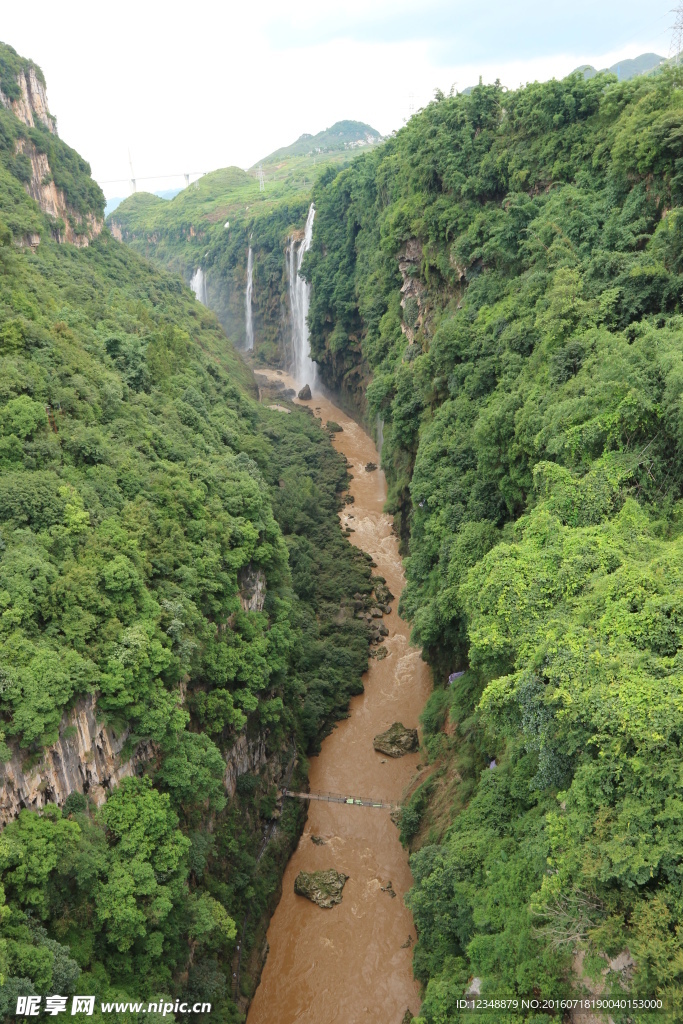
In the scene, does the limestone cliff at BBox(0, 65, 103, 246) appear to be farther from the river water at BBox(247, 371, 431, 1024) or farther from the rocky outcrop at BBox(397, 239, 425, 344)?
the river water at BBox(247, 371, 431, 1024)

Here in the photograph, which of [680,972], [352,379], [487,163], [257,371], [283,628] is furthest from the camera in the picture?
[257,371]

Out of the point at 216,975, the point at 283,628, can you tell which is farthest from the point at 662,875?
the point at 283,628

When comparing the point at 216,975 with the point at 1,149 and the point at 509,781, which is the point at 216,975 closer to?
the point at 509,781

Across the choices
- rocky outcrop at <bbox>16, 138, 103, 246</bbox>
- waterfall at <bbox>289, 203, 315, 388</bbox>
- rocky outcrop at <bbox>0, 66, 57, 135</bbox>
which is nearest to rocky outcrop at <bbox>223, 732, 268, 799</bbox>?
rocky outcrop at <bbox>16, 138, 103, 246</bbox>

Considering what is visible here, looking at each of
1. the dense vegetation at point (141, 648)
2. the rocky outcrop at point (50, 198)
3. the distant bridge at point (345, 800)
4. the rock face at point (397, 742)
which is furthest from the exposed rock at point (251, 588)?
the rocky outcrop at point (50, 198)

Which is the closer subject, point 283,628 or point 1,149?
point 283,628

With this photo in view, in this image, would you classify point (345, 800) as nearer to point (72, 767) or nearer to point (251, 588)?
point (251, 588)

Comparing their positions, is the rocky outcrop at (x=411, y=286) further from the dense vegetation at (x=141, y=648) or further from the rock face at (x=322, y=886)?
the rock face at (x=322, y=886)
